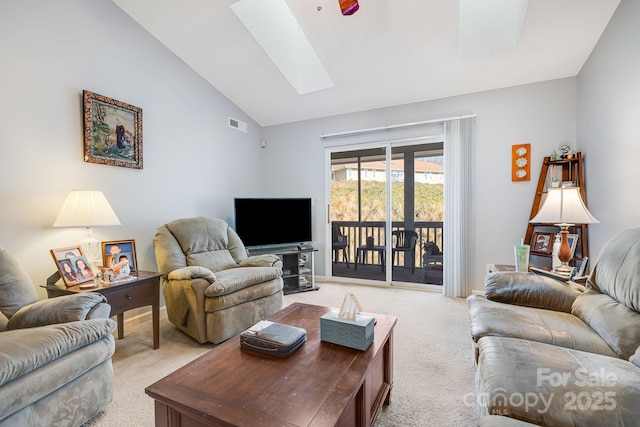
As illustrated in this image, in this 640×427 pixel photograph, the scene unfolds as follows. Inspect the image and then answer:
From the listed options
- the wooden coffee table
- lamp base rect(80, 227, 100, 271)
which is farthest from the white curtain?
lamp base rect(80, 227, 100, 271)

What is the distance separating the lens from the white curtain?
138 inches

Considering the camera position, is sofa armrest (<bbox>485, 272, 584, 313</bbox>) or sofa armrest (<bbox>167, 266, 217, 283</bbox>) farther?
sofa armrest (<bbox>167, 266, 217, 283</bbox>)

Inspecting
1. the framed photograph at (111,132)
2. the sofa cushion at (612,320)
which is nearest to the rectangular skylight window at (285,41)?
the framed photograph at (111,132)

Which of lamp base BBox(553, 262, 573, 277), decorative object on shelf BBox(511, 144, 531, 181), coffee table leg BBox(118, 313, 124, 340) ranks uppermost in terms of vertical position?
decorative object on shelf BBox(511, 144, 531, 181)

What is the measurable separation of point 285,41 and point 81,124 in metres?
2.17

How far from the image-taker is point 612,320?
4.56 feet

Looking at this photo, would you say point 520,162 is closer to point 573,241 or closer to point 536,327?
point 573,241

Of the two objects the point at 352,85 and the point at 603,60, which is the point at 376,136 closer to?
the point at 352,85

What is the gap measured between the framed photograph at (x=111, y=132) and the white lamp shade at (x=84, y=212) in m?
0.49

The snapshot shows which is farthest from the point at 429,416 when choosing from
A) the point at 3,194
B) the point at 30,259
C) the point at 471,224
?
the point at 3,194

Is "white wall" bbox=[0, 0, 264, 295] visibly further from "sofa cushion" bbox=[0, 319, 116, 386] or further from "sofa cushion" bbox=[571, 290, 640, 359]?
"sofa cushion" bbox=[571, 290, 640, 359]

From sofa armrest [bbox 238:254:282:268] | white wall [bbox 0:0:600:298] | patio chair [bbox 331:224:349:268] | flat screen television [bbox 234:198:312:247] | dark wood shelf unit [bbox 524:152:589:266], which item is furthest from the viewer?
patio chair [bbox 331:224:349:268]

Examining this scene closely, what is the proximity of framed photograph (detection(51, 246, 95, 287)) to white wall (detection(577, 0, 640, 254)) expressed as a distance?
3901mm

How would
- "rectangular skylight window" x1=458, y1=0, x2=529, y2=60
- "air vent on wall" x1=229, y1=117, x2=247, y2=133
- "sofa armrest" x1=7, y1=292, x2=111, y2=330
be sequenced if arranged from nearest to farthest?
"sofa armrest" x1=7, y1=292, x2=111, y2=330, "rectangular skylight window" x1=458, y1=0, x2=529, y2=60, "air vent on wall" x1=229, y1=117, x2=247, y2=133
